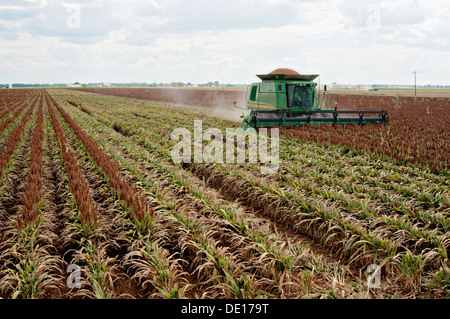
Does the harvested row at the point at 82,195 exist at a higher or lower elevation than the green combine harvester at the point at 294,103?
lower

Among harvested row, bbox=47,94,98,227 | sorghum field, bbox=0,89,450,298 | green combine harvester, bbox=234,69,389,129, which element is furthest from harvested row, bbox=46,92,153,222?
green combine harvester, bbox=234,69,389,129

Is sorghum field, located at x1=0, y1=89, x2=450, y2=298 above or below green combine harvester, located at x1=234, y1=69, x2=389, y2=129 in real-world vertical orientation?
below

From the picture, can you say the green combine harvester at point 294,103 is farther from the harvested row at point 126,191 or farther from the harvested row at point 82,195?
the harvested row at point 82,195

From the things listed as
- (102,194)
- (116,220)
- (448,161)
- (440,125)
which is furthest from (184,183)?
(440,125)

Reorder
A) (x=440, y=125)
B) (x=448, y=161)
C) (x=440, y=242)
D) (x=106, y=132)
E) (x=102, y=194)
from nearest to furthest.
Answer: (x=440, y=242) → (x=102, y=194) → (x=448, y=161) → (x=106, y=132) → (x=440, y=125)

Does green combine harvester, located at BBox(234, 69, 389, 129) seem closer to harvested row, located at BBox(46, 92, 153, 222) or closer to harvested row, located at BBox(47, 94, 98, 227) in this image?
harvested row, located at BBox(46, 92, 153, 222)

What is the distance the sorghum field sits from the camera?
4.20m

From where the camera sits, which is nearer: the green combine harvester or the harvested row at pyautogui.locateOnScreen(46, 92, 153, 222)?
the harvested row at pyautogui.locateOnScreen(46, 92, 153, 222)

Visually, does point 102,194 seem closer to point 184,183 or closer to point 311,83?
point 184,183

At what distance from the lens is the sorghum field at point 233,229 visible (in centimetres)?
420

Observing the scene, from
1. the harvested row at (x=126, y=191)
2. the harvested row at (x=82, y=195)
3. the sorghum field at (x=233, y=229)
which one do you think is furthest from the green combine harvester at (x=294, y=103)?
the harvested row at (x=82, y=195)
